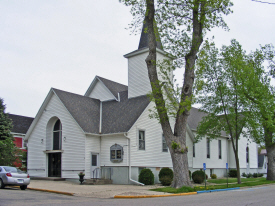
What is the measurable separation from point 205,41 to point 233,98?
662cm

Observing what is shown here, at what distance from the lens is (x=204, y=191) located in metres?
18.2

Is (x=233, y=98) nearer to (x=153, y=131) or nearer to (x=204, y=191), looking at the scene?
(x=153, y=131)

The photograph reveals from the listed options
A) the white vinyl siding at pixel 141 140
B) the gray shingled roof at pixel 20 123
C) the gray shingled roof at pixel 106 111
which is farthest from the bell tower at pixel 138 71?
the gray shingled roof at pixel 20 123

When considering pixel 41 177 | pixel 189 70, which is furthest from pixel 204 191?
pixel 41 177

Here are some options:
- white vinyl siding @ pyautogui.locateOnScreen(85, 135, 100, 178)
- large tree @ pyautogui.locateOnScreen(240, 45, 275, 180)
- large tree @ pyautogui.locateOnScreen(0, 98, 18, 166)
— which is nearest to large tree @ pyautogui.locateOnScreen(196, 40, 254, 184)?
large tree @ pyautogui.locateOnScreen(240, 45, 275, 180)

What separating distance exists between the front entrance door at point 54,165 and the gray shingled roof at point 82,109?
3.64m

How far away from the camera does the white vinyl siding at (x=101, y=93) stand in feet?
97.7

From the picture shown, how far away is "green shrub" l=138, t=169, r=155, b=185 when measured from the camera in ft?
75.4

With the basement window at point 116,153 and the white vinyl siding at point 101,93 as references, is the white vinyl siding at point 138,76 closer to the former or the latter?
the white vinyl siding at point 101,93

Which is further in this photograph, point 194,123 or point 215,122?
point 194,123

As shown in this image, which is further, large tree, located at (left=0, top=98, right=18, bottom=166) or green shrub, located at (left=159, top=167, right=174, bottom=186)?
large tree, located at (left=0, top=98, right=18, bottom=166)

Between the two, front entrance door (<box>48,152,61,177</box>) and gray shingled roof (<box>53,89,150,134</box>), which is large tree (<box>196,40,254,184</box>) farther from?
front entrance door (<box>48,152,61,177</box>)

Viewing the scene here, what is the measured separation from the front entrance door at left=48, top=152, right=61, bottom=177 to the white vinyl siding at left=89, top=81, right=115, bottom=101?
6.99 meters

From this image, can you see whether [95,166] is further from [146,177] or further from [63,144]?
[146,177]
